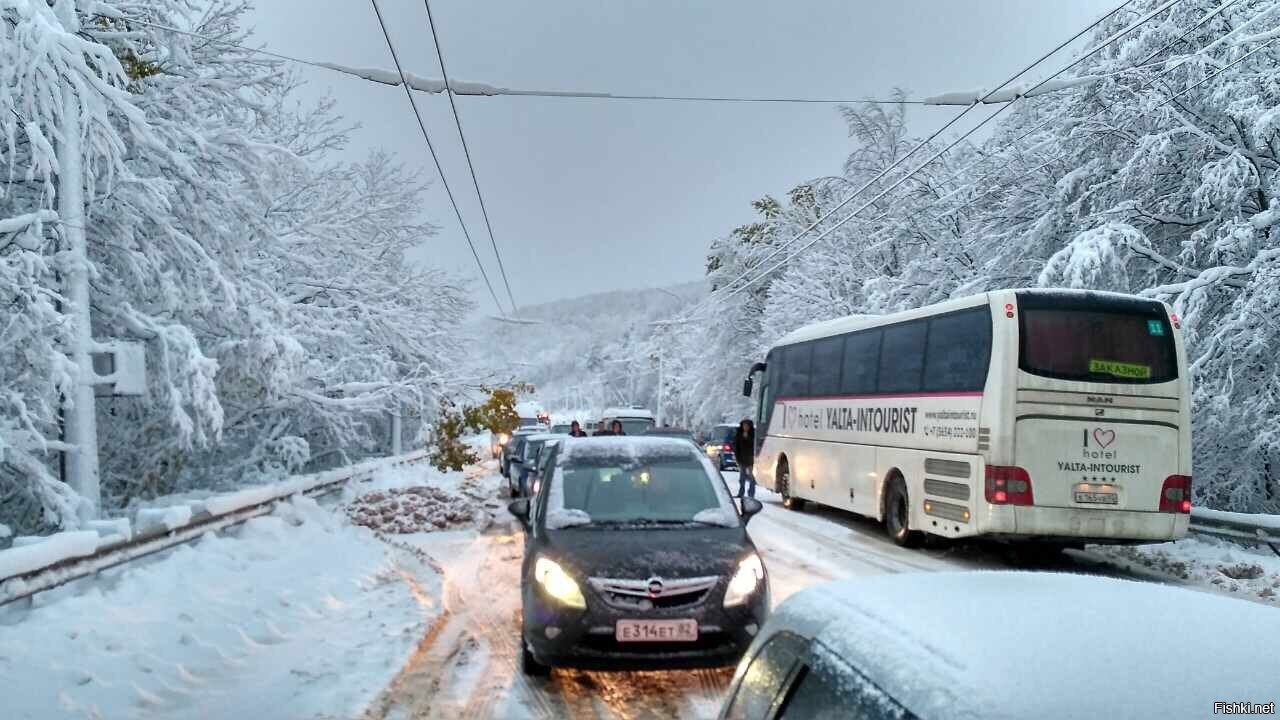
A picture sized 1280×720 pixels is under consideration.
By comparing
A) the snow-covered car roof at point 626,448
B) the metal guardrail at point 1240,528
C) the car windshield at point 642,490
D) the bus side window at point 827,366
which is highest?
the bus side window at point 827,366

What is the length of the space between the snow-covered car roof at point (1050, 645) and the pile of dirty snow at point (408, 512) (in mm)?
13719

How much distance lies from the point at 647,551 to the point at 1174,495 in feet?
26.2

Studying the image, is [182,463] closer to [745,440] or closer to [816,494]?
[745,440]

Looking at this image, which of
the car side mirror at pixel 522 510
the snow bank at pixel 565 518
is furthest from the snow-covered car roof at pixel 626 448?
the snow bank at pixel 565 518

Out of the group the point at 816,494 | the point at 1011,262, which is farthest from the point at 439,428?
the point at 1011,262

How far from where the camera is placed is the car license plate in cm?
583

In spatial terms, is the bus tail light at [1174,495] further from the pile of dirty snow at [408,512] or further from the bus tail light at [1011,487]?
the pile of dirty snow at [408,512]

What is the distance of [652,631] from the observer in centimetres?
583

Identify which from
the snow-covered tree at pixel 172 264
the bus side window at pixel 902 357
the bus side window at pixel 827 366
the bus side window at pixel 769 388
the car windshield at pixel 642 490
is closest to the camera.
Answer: the car windshield at pixel 642 490

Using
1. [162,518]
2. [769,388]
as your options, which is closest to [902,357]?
[769,388]

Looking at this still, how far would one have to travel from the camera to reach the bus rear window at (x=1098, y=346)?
1104cm

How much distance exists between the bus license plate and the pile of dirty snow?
33.4 ft

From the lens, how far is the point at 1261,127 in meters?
12.6

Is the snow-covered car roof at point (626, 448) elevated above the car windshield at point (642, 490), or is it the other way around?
the snow-covered car roof at point (626, 448)
